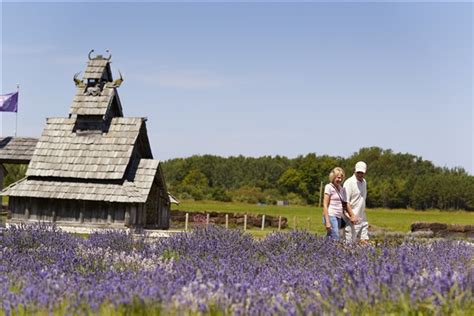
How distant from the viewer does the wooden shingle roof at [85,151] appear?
24109 millimetres

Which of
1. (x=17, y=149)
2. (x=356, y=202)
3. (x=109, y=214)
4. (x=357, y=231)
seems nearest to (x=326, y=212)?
(x=356, y=202)

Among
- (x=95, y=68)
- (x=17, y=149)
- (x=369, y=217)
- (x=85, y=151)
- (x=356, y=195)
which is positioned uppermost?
(x=95, y=68)

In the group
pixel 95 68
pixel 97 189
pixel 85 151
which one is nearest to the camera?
pixel 97 189

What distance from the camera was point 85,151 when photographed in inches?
984

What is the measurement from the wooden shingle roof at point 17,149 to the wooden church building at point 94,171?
1.27 metres

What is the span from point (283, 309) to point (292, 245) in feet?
18.7

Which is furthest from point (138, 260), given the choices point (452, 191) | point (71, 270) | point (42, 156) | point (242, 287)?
point (452, 191)

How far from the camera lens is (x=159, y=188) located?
2672 centimetres

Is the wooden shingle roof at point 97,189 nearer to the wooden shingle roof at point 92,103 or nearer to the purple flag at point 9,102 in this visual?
the wooden shingle roof at point 92,103

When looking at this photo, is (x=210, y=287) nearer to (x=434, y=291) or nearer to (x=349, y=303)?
(x=349, y=303)

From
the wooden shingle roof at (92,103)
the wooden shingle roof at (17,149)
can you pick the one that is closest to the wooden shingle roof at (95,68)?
the wooden shingle roof at (92,103)

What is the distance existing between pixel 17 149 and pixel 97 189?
214 inches

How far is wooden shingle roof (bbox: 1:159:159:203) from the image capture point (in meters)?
23.2

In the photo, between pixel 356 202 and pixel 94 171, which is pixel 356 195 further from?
pixel 94 171
